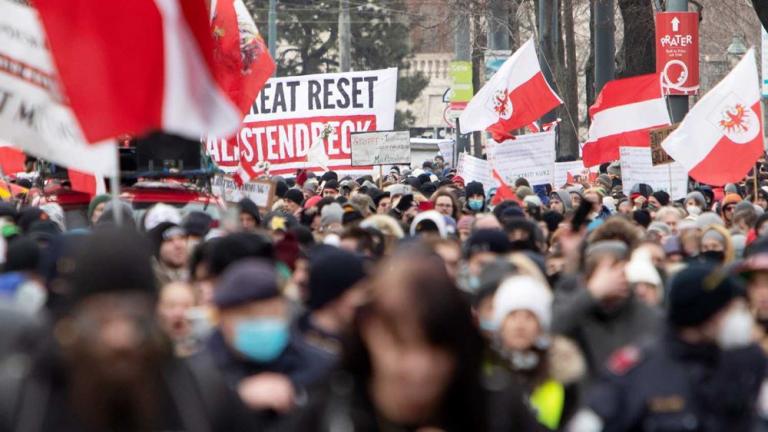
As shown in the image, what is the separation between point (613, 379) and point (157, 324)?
80.5 inches

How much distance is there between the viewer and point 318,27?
79.1m

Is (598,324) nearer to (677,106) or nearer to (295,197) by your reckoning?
(295,197)

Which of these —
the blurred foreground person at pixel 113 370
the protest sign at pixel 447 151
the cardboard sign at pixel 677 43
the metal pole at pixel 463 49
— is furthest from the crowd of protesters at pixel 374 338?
the protest sign at pixel 447 151

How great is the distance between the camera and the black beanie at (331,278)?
6230mm

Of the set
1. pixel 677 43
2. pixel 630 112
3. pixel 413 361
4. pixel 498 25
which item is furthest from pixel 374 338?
pixel 498 25

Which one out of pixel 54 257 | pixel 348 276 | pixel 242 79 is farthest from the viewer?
pixel 242 79

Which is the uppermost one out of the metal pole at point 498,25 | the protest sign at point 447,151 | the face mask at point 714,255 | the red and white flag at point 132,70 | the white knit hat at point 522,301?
the metal pole at point 498,25

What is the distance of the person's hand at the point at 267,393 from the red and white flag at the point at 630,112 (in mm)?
16039

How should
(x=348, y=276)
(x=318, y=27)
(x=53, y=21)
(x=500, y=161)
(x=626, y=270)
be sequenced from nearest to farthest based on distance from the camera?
(x=348, y=276), (x=626, y=270), (x=53, y=21), (x=500, y=161), (x=318, y=27)

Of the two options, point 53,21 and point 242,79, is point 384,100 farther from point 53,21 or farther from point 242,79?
point 53,21

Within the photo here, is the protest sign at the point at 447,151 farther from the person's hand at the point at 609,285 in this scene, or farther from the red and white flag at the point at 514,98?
the person's hand at the point at 609,285

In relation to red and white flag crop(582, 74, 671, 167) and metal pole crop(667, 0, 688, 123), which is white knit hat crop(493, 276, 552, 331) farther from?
metal pole crop(667, 0, 688, 123)

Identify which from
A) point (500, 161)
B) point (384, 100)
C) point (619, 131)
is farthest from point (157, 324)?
point (384, 100)

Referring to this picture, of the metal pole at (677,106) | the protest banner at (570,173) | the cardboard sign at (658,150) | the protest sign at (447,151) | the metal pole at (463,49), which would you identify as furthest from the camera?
the protest sign at (447,151)
